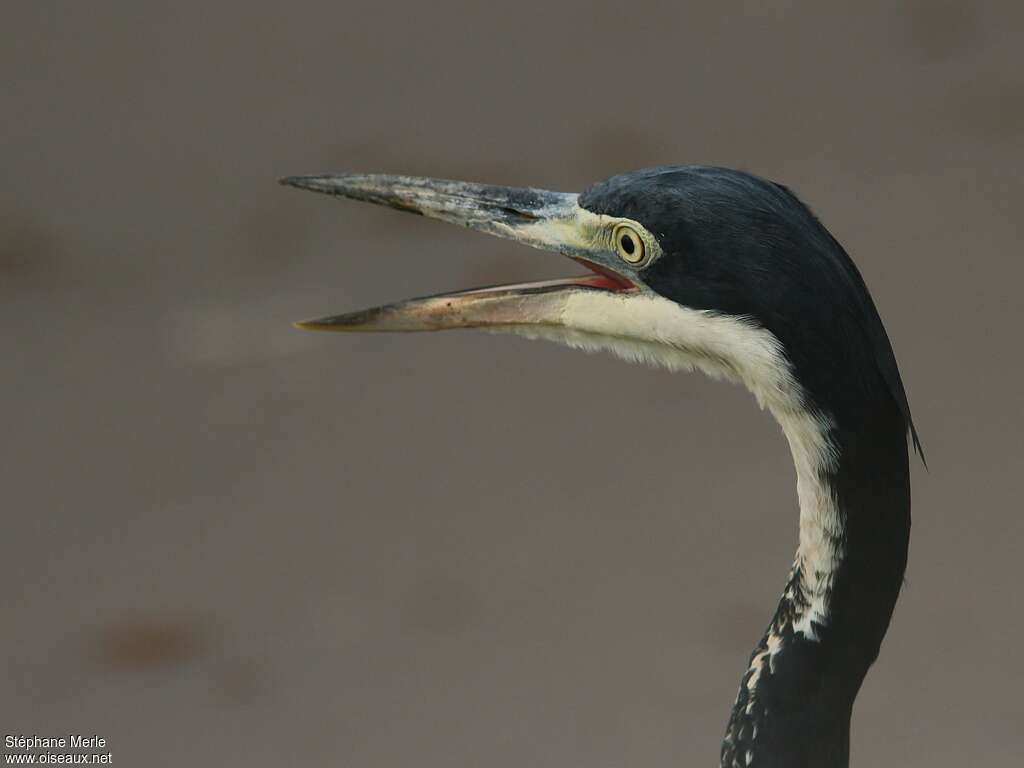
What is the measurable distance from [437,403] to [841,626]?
2.21 m

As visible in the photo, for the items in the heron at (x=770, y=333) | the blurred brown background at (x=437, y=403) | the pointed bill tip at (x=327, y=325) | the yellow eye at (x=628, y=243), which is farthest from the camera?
the blurred brown background at (x=437, y=403)

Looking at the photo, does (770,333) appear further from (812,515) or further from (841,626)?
(841,626)

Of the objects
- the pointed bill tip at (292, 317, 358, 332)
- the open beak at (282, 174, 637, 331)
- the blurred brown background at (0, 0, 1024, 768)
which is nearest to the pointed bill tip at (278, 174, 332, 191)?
the open beak at (282, 174, 637, 331)

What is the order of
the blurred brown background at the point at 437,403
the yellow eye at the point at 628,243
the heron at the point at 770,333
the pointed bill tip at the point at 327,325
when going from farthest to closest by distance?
the blurred brown background at the point at 437,403 < the pointed bill tip at the point at 327,325 < the yellow eye at the point at 628,243 < the heron at the point at 770,333

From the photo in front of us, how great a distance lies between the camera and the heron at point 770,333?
165 cm

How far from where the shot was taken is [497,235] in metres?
1.93

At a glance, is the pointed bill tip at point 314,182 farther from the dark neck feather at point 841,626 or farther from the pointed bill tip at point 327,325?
the dark neck feather at point 841,626

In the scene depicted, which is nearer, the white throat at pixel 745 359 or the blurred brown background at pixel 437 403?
the white throat at pixel 745 359

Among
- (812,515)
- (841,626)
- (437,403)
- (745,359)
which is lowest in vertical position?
(437,403)

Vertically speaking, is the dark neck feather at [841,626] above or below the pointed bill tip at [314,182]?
below

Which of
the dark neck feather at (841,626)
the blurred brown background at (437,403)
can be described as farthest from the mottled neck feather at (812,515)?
the blurred brown background at (437,403)

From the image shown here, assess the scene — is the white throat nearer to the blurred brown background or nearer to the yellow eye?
the yellow eye

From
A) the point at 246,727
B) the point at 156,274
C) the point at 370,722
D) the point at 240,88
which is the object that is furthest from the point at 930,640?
the point at 240,88

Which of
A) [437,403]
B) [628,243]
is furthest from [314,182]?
[437,403]
